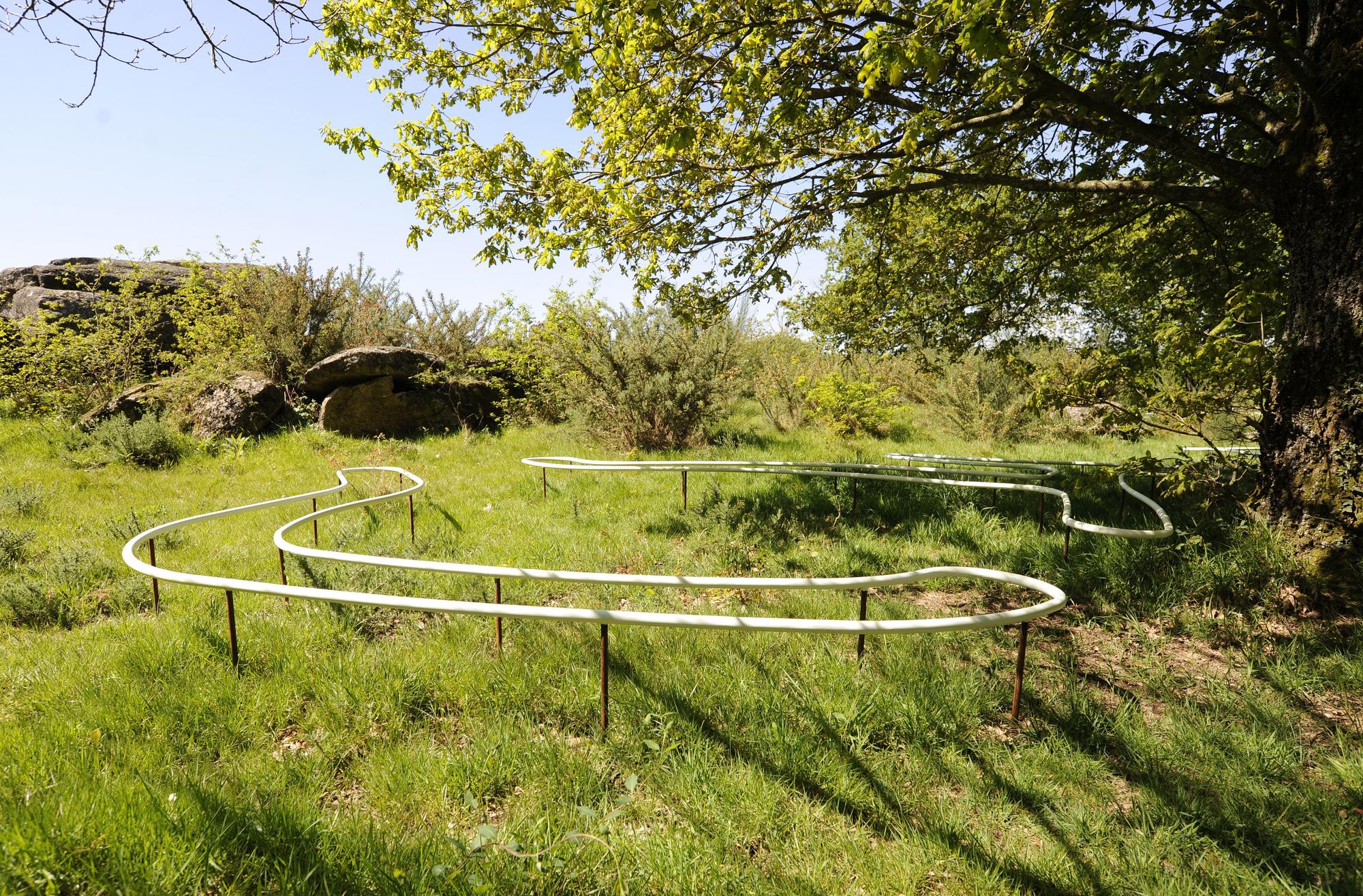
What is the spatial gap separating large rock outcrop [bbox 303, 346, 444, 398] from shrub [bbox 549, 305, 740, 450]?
3453mm

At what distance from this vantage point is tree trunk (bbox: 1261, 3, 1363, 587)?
3902 millimetres

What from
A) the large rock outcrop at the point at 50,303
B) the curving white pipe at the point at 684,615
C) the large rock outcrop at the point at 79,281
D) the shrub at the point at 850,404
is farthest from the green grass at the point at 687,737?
the large rock outcrop at the point at 50,303

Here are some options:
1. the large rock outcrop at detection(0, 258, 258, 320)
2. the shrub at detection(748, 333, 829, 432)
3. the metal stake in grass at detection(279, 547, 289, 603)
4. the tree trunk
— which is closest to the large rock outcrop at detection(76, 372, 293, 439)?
the large rock outcrop at detection(0, 258, 258, 320)

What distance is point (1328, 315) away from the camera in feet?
13.3

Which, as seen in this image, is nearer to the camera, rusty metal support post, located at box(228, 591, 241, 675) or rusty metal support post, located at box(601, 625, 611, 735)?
rusty metal support post, located at box(601, 625, 611, 735)

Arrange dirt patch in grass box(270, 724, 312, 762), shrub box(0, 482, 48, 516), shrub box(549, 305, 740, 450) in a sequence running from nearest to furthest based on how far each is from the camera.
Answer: dirt patch in grass box(270, 724, 312, 762), shrub box(0, 482, 48, 516), shrub box(549, 305, 740, 450)

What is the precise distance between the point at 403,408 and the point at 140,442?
153 inches

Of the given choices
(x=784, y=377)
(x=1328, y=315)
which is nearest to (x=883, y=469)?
(x=1328, y=315)

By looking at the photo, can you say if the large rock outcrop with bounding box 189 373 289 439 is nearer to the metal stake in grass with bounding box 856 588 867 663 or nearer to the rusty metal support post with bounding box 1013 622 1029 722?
the metal stake in grass with bounding box 856 588 867 663

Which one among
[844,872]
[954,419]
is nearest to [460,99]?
[844,872]

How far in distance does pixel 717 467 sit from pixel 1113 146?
517 cm

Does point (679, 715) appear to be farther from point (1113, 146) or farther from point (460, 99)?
point (1113, 146)

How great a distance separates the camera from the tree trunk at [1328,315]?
3.90m

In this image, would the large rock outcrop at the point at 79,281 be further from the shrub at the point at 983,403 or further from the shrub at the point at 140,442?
the shrub at the point at 983,403
